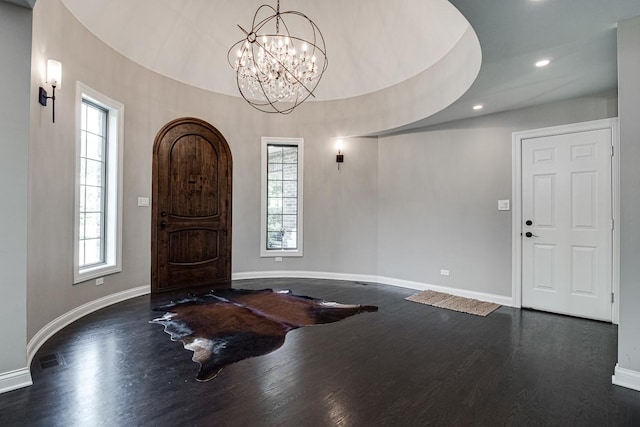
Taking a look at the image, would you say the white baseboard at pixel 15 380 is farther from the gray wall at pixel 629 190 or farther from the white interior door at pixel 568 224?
the white interior door at pixel 568 224

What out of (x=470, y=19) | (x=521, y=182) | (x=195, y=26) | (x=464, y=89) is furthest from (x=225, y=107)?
(x=521, y=182)

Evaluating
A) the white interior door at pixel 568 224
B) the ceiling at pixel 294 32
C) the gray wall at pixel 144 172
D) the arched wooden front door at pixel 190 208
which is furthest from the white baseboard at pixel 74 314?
the white interior door at pixel 568 224

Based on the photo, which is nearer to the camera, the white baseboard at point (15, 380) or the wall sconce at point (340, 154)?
the white baseboard at point (15, 380)

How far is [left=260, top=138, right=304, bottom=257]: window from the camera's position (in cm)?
562

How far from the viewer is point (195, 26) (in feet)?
15.0

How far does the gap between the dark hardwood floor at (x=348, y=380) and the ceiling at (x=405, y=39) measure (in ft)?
8.08

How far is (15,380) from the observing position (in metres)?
2.10

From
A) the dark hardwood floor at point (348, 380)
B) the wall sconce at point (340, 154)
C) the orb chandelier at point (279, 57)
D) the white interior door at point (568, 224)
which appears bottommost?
the dark hardwood floor at point (348, 380)

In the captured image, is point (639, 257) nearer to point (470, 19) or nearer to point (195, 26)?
point (470, 19)

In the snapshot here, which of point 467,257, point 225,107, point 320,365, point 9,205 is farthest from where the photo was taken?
point 225,107

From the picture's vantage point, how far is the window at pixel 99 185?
145 inches

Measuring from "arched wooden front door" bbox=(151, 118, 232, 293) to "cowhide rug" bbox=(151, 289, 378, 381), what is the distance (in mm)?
654

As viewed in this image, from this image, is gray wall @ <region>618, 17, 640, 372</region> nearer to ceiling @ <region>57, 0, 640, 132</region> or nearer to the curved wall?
ceiling @ <region>57, 0, 640, 132</region>

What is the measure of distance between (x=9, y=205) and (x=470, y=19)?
3311 millimetres
